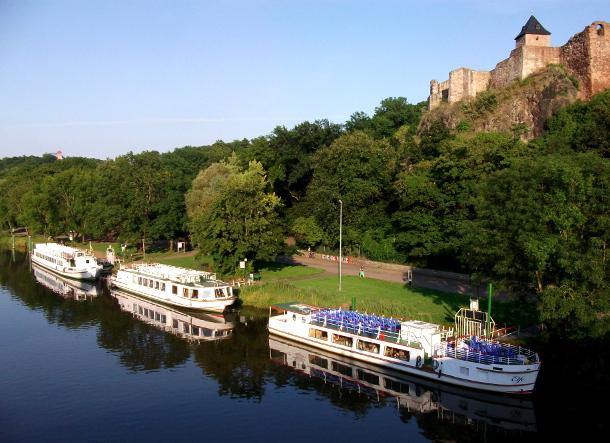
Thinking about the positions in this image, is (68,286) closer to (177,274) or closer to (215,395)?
(177,274)

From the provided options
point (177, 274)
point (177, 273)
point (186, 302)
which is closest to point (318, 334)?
point (186, 302)

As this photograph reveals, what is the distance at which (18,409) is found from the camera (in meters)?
22.8

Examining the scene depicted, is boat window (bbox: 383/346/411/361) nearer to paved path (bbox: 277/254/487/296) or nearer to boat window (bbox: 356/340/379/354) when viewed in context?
boat window (bbox: 356/340/379/354)

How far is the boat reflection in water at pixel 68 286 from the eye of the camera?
4958cm

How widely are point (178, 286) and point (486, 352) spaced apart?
26.9m

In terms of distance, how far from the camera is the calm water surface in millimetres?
20938

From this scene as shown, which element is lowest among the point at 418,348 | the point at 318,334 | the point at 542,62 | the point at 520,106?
the point at 318,334

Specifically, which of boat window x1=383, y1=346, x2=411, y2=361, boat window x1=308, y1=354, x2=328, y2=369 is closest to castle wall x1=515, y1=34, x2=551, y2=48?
boat window x1=383, y1=346, x2=411, y2=361

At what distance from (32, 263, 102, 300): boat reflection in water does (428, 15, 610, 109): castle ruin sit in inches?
1960

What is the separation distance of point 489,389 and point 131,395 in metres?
17.7

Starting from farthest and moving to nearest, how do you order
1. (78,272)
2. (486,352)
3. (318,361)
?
(78,272), (318,361), (486,352)

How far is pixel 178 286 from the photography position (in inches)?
1682

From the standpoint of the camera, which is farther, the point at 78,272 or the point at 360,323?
the point at 78,272

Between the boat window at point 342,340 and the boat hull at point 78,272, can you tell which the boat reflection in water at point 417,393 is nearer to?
the boat window at point 342,340
